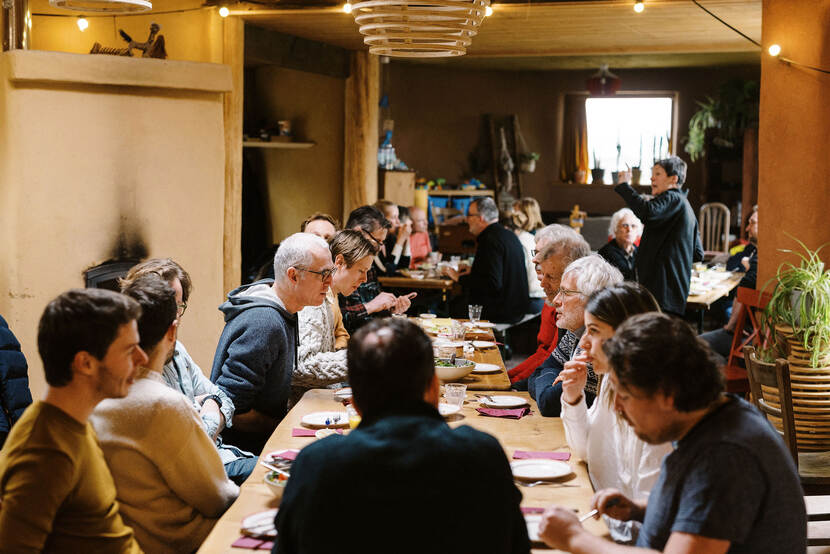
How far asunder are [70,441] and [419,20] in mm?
2173

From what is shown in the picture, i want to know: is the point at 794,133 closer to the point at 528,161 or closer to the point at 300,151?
the point at 300,151

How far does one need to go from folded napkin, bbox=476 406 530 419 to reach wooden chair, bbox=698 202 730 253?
816cm

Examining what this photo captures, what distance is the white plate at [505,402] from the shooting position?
349cm

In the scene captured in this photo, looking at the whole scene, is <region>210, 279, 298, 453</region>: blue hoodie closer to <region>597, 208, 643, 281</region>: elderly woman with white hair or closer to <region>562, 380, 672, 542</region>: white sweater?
<region>562, 380, 672, 542</region>: white sweater

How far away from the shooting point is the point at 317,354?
4066 mm

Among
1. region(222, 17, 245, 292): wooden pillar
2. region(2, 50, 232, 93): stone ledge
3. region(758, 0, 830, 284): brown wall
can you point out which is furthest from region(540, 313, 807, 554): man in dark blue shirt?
region(222, 17, 245, 292): wooden pillar

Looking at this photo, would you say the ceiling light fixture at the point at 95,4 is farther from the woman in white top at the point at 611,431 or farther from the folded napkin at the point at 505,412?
the woman in white top at the point at 611,431

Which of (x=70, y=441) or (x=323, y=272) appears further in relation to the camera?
(x=323, y=272)

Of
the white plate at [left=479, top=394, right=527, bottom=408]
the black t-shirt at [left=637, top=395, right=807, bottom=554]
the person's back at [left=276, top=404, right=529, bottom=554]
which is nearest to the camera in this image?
the person's back at [left=276, top=404, right=529, bottom=554]

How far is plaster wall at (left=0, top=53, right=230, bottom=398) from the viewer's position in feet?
17.8

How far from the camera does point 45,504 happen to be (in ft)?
6.11

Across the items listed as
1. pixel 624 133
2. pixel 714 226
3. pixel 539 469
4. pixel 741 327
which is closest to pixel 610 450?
pixel 539 469

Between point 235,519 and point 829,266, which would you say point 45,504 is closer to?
point 235,519

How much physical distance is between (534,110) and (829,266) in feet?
28.1
